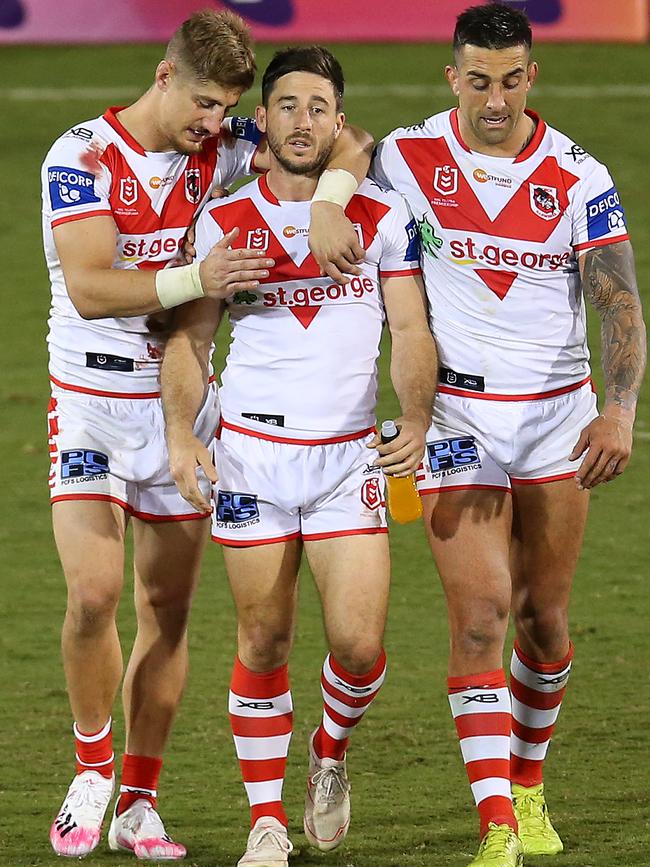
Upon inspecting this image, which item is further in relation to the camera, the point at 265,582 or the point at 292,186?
the point at 292,186

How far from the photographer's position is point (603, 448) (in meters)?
4.82

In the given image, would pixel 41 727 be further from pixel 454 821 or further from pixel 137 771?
pixel 454 821

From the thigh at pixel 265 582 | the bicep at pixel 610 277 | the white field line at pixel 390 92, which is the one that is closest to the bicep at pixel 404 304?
the bicep at pixel 610 277

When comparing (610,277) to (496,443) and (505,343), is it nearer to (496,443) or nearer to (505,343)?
(505,343)

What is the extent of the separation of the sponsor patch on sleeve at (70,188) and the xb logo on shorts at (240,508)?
3.15ft

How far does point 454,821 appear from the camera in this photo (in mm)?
5637

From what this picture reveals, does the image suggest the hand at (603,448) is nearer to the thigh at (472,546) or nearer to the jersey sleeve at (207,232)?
the thigh at (472,546)

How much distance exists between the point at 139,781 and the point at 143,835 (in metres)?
0.18

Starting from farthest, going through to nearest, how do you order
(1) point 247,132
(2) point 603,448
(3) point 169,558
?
(1) point 247,132 < (3) point 169,558 < (2) point 603,448

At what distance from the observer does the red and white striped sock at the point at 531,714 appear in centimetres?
555

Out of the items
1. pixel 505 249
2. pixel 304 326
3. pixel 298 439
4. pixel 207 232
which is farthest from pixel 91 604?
Answer: pixel 505 249

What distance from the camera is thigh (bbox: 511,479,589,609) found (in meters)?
5.35

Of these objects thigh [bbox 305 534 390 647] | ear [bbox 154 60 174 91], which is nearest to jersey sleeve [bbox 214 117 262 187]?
ear [bbox 154 60 174 91]

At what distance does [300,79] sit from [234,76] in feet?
0.74
